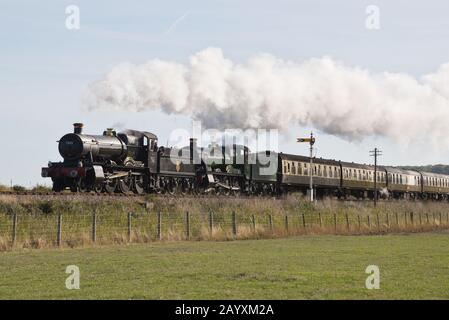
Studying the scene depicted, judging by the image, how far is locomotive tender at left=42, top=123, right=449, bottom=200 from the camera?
37125mm

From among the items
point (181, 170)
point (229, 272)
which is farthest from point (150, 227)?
point (229, 272)

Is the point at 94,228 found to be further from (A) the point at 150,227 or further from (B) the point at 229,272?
(B) the point at 229,272

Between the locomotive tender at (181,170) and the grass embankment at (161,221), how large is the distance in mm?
4042

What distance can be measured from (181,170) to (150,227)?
40.9ft

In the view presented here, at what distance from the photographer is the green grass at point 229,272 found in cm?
1342

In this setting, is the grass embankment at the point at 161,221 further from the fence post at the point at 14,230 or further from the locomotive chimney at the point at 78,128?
the locomotive chimney at the point at 78,128

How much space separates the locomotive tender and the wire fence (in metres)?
5.35

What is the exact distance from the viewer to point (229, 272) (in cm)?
1684

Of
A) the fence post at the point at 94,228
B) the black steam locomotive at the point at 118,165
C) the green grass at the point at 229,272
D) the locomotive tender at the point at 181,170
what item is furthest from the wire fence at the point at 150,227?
the locomotive tender at the point at 181,170

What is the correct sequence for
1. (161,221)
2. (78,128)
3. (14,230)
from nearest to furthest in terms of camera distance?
(14,230)
(161,221)
(78,128)

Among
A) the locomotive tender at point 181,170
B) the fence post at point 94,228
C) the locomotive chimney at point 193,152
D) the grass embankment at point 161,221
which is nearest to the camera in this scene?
the fence post at point 94,228

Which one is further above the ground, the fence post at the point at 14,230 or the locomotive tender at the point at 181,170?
the locomotive tender at the point at 181,170

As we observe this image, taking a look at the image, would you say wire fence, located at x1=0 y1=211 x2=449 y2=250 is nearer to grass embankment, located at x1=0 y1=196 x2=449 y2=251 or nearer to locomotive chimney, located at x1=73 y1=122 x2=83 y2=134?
grass embankment, located at x1=0 y1=196 x2=449 y2=251

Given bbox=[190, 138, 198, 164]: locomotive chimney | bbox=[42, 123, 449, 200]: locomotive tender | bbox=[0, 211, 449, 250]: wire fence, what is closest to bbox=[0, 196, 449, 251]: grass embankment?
bbox=[0, 211, 449, 250]: wire fence
